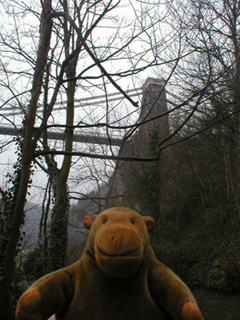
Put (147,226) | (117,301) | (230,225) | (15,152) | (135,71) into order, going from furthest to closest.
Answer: (230,225) < (15,152) < (135,71) < (147,226) < (117,301)

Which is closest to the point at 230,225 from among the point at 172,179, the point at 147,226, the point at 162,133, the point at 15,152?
the point at 172,179

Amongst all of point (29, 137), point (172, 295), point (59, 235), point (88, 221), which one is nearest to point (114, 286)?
point (172, 295)

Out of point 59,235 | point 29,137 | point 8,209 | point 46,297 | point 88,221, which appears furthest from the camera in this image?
point 59,235

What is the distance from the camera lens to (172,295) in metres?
1.51

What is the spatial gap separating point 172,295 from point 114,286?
13.0 inches

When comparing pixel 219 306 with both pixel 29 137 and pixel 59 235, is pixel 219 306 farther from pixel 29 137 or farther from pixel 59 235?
pixel 29 137

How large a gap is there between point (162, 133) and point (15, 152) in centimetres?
721

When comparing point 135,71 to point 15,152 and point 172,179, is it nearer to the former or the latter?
point 15,152

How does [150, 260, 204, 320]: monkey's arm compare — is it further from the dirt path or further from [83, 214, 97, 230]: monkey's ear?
the dirt path

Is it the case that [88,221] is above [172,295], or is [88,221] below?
above

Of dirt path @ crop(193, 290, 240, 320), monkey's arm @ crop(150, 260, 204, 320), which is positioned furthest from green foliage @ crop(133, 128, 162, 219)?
monkey's arm @ crop(150, 260, 204, 320)

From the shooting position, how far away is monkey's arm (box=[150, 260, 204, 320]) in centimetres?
131

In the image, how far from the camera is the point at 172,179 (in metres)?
10.6

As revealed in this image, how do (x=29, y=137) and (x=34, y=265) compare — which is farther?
(x=34, y=265)
